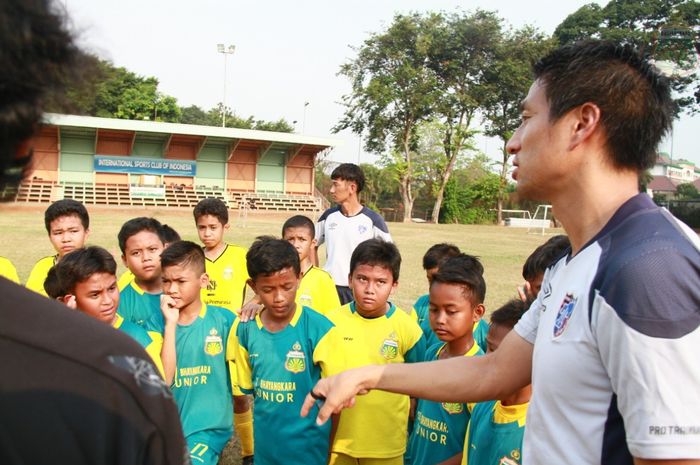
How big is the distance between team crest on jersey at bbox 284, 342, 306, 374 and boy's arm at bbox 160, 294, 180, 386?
66cm

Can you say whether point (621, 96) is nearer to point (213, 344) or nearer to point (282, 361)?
point (282, 361)

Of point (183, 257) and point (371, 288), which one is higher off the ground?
point (183, 257)

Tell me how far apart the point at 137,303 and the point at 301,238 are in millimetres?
1669

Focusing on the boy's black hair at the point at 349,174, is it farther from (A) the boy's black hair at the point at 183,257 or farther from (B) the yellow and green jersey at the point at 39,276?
(B) the yellow and green jersey at the point at 39,276

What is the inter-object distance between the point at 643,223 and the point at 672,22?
44.4 meters

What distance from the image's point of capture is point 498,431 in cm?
261

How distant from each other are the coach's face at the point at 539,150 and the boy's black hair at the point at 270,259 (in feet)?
7.52

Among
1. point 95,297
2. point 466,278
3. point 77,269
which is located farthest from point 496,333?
point 77,269

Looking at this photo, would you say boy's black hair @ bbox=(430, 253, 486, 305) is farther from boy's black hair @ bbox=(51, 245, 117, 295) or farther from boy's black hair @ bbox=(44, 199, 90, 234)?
boy's black hair @ bbox=(44, 199, 90, 234)

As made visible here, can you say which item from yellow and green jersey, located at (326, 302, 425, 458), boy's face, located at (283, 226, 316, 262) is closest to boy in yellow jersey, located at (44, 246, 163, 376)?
yellow and green jersey, located at (326, 302, 425, 458)

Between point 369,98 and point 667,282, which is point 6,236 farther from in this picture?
point 369,98

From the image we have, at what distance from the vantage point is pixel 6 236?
17.3 m

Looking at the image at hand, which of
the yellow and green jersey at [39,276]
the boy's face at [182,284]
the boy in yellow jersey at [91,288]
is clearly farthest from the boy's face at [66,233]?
the boy in yellow jersey at [91,288]

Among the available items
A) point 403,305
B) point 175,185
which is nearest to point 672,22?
point 175,185
